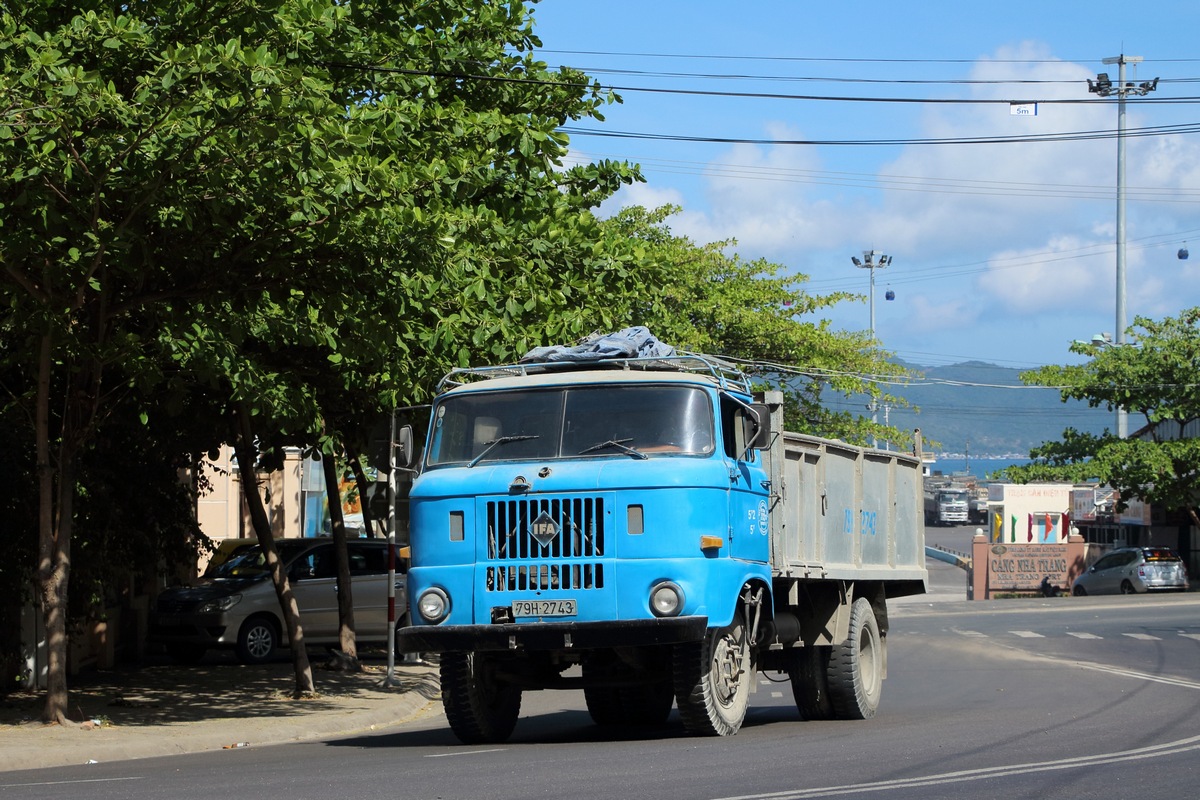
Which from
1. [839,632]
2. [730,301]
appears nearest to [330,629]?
[839,632]

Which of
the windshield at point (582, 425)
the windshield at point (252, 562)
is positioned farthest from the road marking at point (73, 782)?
the windshield at point (252, 562)

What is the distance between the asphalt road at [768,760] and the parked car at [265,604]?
18.7 ft

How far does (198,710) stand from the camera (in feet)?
52.5

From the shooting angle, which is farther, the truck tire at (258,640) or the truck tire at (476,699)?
the truck tire at (258,640)

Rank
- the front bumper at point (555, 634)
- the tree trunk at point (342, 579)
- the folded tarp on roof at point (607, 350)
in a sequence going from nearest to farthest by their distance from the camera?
the front bumper at point (555, 634)
the folded tarp on roof at point (607, 350)
the tree trunk at point (342, 579)

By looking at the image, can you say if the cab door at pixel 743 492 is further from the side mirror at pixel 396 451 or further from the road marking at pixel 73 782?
the road marking at pixel 73 782

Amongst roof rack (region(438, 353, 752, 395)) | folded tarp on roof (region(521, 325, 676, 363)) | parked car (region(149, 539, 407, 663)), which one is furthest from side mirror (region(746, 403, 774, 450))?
parked car (region(149, 539, 407, 663))

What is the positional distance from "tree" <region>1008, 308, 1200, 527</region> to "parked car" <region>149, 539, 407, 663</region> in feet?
101

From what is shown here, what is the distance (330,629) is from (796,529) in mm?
12102

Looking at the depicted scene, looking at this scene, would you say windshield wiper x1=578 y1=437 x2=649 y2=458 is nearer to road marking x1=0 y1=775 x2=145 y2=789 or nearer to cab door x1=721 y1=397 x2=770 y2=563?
cab door x1=721 y1=397 x2=770 y2=563

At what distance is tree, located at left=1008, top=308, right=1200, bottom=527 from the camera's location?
4822cm

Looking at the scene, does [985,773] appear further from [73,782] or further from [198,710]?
[198,710]

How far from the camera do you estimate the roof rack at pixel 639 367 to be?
12.3m

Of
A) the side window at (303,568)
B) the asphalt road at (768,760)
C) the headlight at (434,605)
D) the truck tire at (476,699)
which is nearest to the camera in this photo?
the asphalt road at (768,760)
